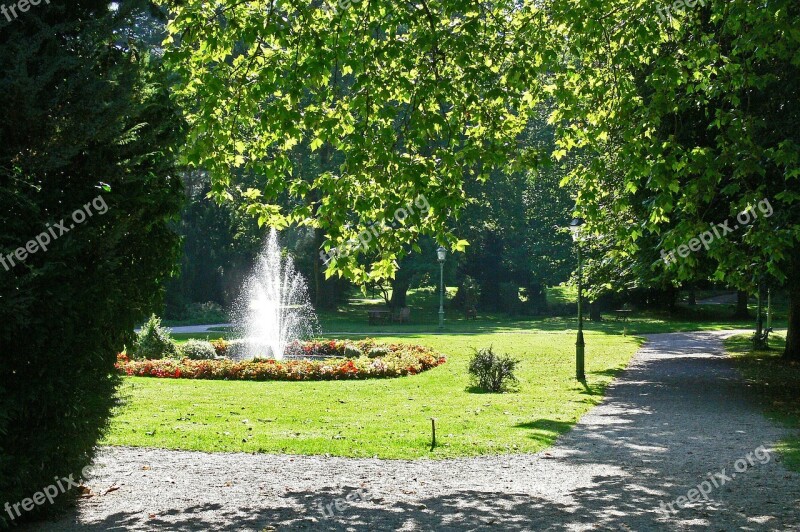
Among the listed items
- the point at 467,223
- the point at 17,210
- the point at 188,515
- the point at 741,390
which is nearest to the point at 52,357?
the point at 17,210

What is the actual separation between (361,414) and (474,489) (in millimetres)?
5179

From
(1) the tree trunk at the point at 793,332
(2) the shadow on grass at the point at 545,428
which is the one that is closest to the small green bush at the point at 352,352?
(2) the shadow on grass at the point at 545,428

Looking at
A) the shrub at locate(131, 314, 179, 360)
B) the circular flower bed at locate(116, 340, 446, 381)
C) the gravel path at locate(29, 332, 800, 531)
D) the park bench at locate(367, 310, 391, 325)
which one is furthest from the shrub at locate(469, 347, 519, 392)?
the park bench at locate(367, 310, 391, 325)

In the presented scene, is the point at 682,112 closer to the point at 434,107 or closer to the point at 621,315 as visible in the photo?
the point at 434,107

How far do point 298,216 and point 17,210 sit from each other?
3622 millimetres

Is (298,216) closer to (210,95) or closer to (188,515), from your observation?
(210,95)

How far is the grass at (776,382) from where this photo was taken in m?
10.6

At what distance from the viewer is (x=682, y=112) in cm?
1038

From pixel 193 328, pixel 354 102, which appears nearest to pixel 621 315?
pixel 193 328

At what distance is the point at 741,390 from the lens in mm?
16547

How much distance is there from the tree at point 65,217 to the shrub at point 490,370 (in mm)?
10454

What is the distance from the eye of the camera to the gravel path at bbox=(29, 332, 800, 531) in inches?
267

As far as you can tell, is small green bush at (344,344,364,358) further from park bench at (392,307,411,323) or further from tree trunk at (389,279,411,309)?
tree trunk at (389,279,411,309)

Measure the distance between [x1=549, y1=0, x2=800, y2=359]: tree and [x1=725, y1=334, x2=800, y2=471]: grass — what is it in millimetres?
2244
